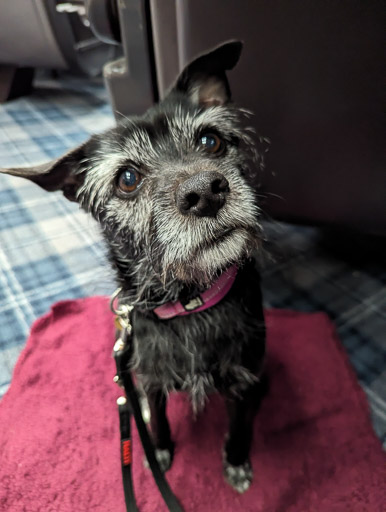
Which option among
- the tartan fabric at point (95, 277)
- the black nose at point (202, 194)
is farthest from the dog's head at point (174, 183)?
the tartan fabric at point (95, 277)

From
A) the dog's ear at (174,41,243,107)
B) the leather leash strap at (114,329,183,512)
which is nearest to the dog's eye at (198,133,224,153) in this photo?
the dog's ear at (174,41,243,107)

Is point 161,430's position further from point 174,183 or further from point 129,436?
point 174,183

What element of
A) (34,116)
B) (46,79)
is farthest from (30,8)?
(46,79)

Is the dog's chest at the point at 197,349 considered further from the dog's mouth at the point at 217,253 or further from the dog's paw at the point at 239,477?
the dog's paw at the point at 239,477

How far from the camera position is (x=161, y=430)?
3.67 ft

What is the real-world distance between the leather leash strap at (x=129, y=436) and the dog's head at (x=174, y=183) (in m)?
0.21

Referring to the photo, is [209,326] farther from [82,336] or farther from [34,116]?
[34,116]

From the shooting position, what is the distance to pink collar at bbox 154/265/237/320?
3.00 ft

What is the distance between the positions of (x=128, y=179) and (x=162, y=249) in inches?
9.4

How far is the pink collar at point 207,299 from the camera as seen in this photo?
914 millimetres

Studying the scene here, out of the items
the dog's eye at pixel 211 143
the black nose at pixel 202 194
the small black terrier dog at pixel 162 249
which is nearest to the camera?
the black nose at pixel 202 194

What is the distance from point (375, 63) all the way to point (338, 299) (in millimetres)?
974

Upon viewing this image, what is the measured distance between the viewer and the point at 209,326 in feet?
3.17

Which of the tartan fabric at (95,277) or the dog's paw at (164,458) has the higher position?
the dog's paw at (164,458)
